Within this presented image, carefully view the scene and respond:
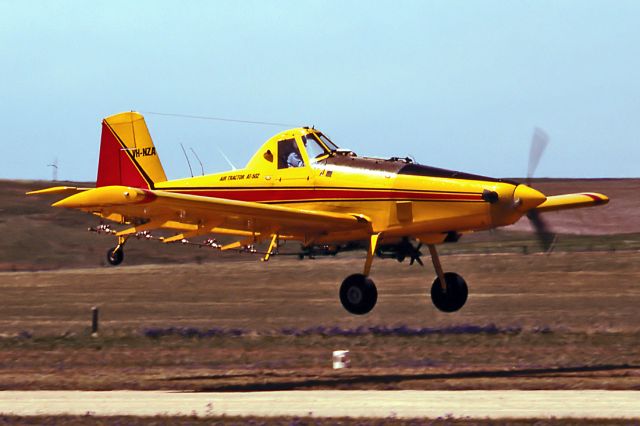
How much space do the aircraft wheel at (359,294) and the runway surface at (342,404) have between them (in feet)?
8.79

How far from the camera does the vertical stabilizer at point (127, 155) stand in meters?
26.5

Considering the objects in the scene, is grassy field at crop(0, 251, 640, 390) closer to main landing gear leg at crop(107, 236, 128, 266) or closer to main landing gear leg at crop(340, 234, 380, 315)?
main landing gear leg at crop(340, 234, 380, 315)

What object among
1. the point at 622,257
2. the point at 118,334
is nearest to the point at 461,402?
the point at 118,334

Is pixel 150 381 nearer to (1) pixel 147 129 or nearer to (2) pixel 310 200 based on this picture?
(2) pixel 310 200

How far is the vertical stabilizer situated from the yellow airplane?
1.56m

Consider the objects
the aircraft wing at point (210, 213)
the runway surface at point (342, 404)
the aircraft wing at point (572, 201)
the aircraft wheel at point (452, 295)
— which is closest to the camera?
the runway surface at point (342, 404)

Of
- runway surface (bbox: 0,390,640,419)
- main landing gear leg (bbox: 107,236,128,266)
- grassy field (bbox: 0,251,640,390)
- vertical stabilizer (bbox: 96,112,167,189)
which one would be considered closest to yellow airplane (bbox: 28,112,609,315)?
main landing gear leg (bbox: 107,236,128,266)

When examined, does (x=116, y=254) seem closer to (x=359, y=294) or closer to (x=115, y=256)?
(x=115, y=256)

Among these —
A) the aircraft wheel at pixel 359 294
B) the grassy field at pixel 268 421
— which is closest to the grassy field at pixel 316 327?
the aircraft wheel at pixel 359 294

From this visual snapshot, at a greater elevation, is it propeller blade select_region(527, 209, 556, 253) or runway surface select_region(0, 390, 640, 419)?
propeller blade select_region(527, 209, 556, 253)

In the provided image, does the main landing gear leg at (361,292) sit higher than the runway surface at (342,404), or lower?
higher

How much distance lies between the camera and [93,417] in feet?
58.6

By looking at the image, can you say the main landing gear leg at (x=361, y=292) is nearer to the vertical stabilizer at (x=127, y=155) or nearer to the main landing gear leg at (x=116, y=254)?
the main landing gear leg at (x=116, y=254)

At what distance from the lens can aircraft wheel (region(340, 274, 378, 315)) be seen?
22875 millimetres
